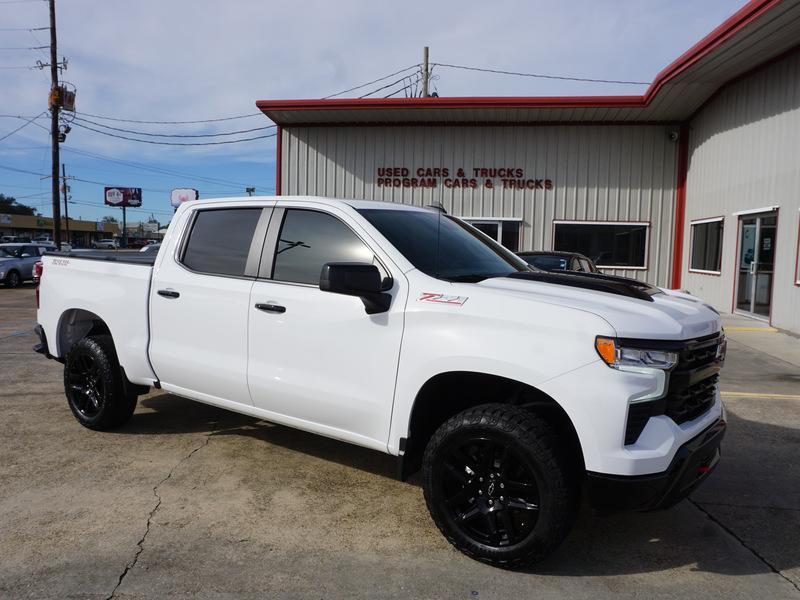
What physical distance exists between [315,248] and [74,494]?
2146 mm

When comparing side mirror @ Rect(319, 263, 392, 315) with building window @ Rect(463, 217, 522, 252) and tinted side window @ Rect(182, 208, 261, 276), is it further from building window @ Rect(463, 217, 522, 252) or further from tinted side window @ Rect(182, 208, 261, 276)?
building window @ Rect(463, 217, 522, 252)

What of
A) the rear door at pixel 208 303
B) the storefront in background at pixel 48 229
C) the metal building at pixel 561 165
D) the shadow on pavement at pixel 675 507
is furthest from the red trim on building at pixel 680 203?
the storefront in background at pixel 48 229

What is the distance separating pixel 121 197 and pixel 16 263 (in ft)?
240

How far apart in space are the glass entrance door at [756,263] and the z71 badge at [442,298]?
37.9 feet

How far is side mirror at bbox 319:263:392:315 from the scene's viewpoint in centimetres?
316

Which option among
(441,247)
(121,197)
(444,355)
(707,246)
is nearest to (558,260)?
(707,246)

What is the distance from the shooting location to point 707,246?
51.6ft

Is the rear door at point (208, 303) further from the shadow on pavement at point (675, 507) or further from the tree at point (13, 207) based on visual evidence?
the tree at point (13, 207)

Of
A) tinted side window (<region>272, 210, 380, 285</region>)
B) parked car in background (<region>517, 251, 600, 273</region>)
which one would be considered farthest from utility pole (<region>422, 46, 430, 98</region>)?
tinted side window (<region>272, 210, 380, 285</region>)

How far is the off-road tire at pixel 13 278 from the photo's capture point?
2114cm

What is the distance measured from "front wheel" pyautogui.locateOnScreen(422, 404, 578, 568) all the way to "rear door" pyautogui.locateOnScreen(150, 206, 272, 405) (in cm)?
151

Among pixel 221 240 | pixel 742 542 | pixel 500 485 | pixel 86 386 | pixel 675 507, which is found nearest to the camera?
pixel 500 485

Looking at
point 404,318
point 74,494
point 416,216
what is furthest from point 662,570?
point 74,494

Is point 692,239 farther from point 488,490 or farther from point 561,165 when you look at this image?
point 488,490
